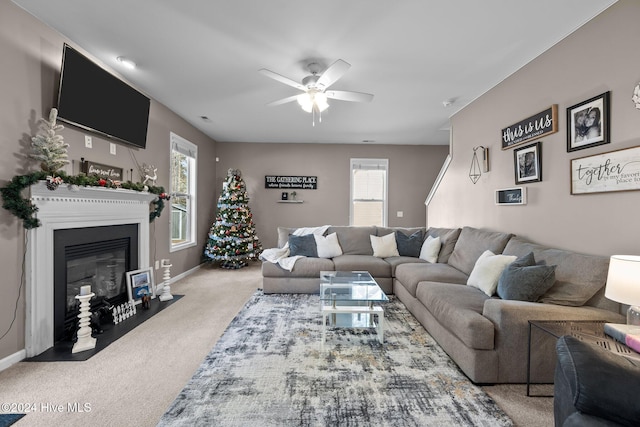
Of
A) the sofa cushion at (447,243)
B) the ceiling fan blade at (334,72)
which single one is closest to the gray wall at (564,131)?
the sofa cushion at (447,243)

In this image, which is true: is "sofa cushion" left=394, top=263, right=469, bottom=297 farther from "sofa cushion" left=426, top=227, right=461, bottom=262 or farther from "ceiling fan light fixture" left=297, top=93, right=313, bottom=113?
"ceiling fan light fixture" left=297, top=93, right=313, bottom=113

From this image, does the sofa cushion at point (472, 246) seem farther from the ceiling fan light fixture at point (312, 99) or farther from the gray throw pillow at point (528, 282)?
the ceiling fan light fixture at point (312, 99)

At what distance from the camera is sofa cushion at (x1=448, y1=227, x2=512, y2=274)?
3.11m

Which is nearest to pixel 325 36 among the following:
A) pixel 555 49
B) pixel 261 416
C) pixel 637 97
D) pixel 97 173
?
pixel 555 49

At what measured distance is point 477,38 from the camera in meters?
2.56

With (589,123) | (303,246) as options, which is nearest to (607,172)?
(589,123)

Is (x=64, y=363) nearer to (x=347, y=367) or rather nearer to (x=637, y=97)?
(x=347, y=367)

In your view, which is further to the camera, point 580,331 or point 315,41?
point 315,41

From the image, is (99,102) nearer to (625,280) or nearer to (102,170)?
(102,170)

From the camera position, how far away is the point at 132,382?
2047 millimetres

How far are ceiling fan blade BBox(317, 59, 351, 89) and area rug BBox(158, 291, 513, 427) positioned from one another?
2383 mm

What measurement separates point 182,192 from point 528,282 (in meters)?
5.03

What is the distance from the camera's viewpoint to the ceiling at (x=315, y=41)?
2.19m

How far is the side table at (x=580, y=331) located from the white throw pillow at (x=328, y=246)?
9.23 ft
